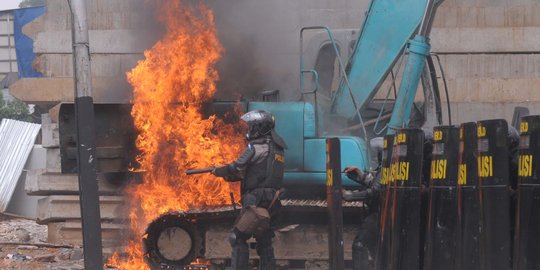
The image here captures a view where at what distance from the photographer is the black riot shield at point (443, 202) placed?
4.77 m

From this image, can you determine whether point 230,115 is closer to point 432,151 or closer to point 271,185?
point 271,185

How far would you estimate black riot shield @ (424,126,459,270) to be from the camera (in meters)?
4.77

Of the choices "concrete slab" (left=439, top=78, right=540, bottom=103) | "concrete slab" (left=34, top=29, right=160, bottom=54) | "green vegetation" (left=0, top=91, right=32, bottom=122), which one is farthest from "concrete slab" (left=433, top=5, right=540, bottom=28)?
"green vegetation" (left=0, top=91, right=32, bottom=122)

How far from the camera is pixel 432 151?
502cm

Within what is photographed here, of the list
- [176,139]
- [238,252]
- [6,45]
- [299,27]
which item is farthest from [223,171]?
[6,45]

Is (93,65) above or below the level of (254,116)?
above

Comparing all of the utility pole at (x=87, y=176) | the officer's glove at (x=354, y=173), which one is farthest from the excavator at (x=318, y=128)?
the officer's glove at (x=354, y=173)

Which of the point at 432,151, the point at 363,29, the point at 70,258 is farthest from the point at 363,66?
the point at 70,258

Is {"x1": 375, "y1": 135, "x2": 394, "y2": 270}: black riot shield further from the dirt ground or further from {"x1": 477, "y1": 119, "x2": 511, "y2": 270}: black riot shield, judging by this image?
the dirt ground

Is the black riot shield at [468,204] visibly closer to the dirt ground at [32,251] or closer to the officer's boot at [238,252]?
the officer's boot at [238,252]

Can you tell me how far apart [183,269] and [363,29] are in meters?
3.29

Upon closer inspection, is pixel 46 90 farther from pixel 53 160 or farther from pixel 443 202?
pixel 443 202

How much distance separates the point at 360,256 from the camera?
22.8 feet

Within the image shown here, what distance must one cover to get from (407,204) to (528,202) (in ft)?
2.85
